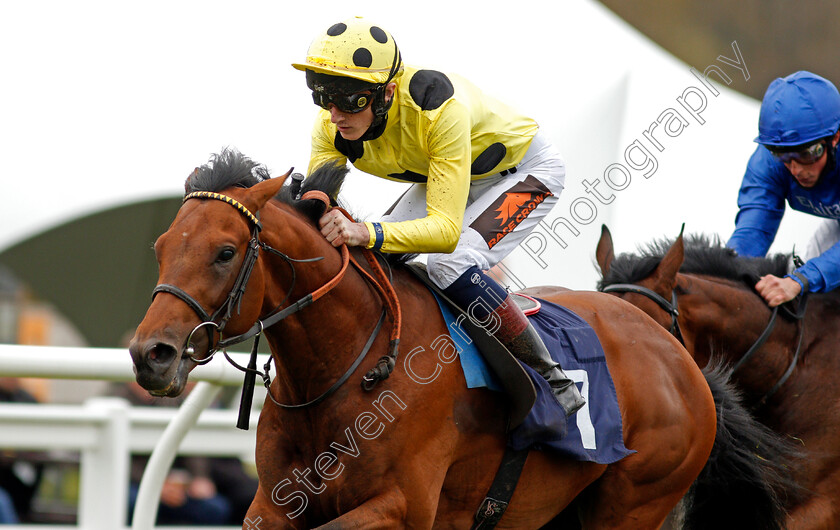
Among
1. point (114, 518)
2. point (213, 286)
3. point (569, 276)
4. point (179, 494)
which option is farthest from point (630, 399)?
point (569, 276)

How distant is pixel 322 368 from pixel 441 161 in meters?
0.74

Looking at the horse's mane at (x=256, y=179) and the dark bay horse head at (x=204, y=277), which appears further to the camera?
the horse's mane at (x=256, y=179)

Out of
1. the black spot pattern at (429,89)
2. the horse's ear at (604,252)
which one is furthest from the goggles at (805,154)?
the black spot pattern at (429,89)

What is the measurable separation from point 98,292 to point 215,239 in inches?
318

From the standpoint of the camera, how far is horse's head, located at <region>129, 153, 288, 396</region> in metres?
2.23

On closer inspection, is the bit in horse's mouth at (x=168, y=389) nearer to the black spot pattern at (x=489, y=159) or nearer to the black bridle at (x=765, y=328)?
the black spot pattern at (x=489, y=159)

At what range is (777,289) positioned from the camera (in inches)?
169

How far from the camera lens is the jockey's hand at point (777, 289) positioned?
427 centimetres

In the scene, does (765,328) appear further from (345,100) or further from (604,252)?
(345,100)

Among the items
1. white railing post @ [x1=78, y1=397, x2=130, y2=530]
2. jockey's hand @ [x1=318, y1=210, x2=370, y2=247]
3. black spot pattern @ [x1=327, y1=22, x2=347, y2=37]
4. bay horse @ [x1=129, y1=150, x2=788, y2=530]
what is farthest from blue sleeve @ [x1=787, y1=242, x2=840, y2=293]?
white railing post @ [x1=78, y1=397, x2=130, y2=530]

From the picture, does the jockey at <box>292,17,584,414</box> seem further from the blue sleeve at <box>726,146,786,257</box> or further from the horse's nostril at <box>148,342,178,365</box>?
the blue sleeve at <box>726,146,786,257</box>

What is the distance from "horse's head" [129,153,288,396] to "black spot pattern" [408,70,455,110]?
0.65 m

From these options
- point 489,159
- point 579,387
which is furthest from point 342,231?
point 579,387

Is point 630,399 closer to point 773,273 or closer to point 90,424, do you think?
point 773,273
